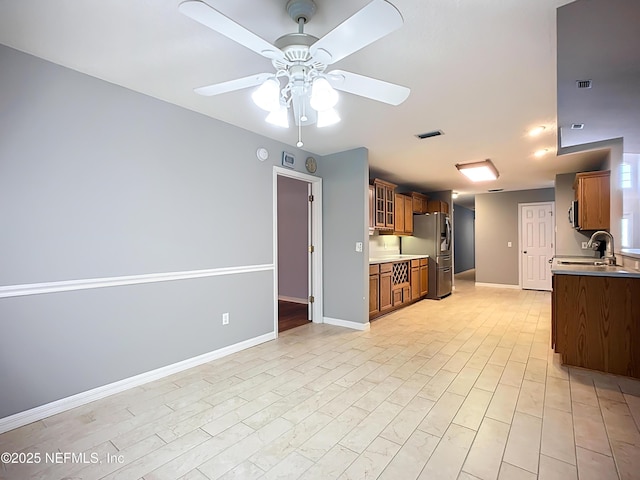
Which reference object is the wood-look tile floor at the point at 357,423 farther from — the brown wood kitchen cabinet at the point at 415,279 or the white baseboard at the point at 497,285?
the white baseboard at the point at 497,285

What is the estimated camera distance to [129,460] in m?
1.70

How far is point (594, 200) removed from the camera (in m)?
4.51

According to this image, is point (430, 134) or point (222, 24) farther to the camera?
point (430, 134)

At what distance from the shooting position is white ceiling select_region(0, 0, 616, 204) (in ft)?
5.42

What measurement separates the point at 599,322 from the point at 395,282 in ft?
8.87

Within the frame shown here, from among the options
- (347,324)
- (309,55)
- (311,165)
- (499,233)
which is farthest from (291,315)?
(499,233)

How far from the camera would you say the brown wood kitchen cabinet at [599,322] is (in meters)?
2.71

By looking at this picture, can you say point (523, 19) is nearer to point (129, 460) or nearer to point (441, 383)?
point (441, 383)

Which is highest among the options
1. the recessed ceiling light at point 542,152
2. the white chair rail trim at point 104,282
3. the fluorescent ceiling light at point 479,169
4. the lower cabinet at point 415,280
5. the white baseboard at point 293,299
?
the recessed ceiling light at point 542,152

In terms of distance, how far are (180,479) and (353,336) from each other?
8.35 ft

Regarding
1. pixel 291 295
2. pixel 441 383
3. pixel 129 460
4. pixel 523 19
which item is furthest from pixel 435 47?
pixel 291 295

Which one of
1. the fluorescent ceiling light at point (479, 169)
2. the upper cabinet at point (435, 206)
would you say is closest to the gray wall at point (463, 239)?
the upper cabinet at point (435, 206)

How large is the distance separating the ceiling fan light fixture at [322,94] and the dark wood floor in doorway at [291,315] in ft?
10.2

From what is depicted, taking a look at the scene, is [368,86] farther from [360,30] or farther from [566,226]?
[566,226]
